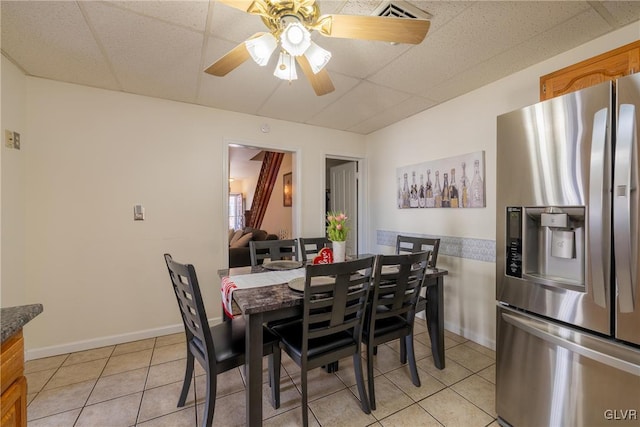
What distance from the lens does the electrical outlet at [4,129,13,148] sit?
2.04 meters

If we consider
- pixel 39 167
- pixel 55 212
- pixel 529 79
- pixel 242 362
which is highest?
pixel 529 79

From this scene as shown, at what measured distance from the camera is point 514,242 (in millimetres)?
1475

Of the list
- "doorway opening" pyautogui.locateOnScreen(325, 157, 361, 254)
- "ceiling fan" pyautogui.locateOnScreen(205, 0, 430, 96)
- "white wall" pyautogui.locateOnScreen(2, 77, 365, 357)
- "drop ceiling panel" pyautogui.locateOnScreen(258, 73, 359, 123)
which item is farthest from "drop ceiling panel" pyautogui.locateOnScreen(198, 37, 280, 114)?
"doorway opening" pyautogui.locateOnScreen(325, 157, 361, 254)

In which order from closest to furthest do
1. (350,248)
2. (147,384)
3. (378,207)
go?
1. (147,384)
2. (378,207)
3. (350,248)

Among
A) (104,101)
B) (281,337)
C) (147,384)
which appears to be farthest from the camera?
(104,101)

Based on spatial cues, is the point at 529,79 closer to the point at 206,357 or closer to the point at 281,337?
the point at 281,337

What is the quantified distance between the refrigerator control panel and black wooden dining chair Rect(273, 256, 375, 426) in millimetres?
740

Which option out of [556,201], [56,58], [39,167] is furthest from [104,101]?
[556,201]

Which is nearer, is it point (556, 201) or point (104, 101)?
point (556, 201)

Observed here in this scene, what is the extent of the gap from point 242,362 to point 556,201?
1806 mm

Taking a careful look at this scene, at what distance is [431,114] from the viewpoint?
3.01m

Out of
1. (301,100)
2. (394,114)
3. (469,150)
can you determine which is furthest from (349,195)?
(469,150)

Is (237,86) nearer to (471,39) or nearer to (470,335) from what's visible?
(471,39)

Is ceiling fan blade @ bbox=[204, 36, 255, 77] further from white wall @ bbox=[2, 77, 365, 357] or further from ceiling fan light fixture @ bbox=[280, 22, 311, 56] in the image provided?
white wall @ bbox=[2, 77, 365, 357]
